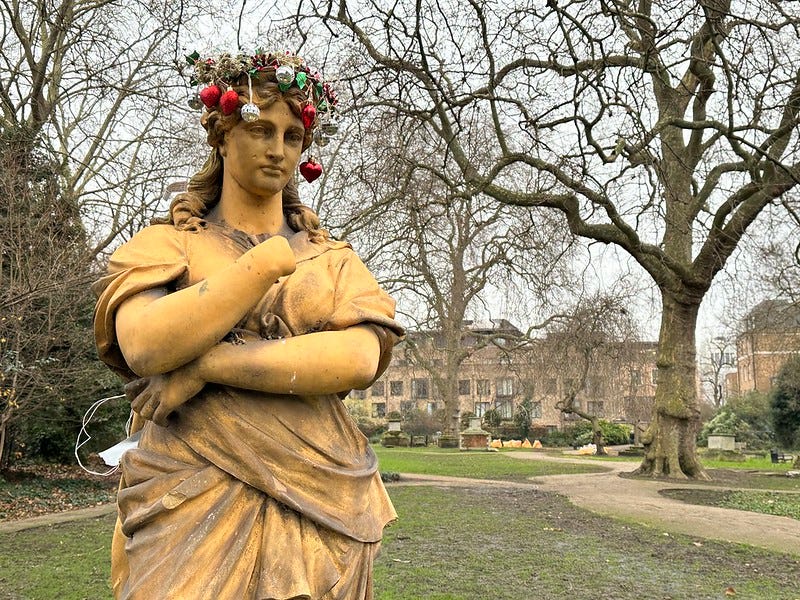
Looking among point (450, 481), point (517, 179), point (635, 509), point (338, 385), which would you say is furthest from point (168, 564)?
point (517, 179)

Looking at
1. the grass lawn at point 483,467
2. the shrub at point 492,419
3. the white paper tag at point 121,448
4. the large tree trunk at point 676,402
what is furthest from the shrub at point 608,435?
the white paper tag at point 121,448

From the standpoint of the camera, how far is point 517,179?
1981 centimetres

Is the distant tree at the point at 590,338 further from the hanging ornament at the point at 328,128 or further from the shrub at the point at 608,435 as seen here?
the hanging ornament at the point at 328,128

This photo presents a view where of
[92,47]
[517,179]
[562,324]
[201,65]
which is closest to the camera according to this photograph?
[201,65]

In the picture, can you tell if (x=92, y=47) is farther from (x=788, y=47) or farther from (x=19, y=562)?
(x=788, y=47)

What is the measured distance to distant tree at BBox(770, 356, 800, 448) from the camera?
27.8 meters

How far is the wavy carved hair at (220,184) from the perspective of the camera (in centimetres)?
203

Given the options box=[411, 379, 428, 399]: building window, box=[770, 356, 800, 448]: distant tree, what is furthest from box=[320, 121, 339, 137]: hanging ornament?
box=[411, 379, 428, 399]: building window

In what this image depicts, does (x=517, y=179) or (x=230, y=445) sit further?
(x=517, y=179)

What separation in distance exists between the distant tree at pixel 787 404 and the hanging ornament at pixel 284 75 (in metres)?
29.6

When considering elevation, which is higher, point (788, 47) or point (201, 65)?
point (788, 47)

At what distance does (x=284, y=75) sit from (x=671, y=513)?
1115 centimetres

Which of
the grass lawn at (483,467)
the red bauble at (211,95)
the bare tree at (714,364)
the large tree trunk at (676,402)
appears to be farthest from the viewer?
the bare tree at (714,364)

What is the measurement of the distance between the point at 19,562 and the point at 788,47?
447 inches
